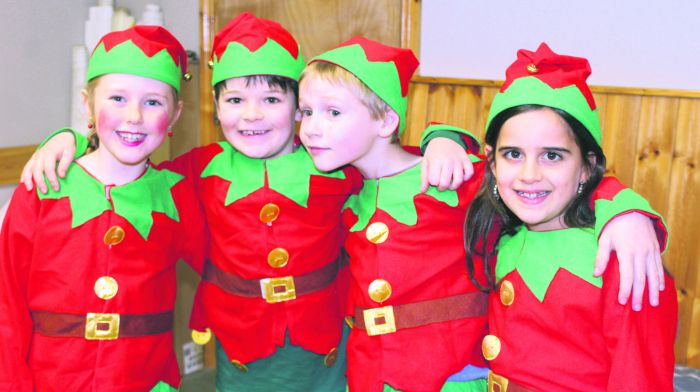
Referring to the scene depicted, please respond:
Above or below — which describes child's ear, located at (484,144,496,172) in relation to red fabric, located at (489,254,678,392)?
above

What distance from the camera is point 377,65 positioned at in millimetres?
1605

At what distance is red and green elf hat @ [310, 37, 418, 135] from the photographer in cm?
160

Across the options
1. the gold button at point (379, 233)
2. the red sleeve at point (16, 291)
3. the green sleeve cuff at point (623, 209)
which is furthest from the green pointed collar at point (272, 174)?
the green sleeve cuff at point (623, 209)

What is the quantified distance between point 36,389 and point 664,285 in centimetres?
135

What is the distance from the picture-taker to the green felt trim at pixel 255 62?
1.70 m

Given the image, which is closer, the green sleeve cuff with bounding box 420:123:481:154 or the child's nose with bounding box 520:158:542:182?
the child's nose with bounding box 520:158:542:182

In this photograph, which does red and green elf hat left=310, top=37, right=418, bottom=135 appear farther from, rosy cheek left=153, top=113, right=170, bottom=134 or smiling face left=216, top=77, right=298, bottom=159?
rosy cheek left=153, top=113, right=170, bottom=134

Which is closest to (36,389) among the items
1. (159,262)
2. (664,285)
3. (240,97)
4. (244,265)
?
(159,262)

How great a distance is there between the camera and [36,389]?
1607 millimetres

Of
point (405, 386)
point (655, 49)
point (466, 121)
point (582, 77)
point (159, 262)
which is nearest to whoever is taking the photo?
point (582, 77)

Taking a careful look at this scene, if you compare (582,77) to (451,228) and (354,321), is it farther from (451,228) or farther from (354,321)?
(354,321)

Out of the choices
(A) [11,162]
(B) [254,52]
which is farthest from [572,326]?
(A) [11,162]

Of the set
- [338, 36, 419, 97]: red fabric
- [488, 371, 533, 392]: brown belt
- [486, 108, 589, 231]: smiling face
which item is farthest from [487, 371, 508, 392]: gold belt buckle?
[338, 36, 419, 97]: red fabric

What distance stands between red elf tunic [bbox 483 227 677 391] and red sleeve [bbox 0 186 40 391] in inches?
39.9
